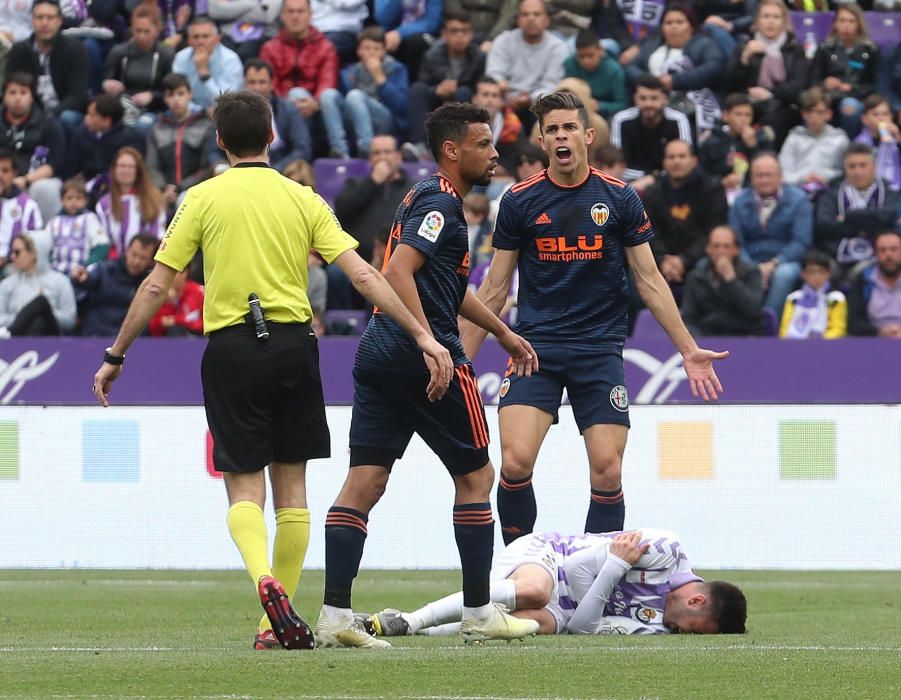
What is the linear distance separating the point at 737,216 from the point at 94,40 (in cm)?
791

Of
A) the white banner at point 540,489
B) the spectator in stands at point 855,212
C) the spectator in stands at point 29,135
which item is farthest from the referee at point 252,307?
the spectator in stands at point 29,135

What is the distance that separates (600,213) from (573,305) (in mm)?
492

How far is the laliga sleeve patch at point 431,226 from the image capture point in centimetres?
729

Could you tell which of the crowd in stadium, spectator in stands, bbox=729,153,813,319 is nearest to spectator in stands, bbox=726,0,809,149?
the crowd in stadium

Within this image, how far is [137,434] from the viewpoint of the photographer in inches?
515

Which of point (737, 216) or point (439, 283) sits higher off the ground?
point (439, 283)

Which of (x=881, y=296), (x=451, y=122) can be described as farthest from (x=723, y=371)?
(x=451, y=122)

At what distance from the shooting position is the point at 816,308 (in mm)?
16031

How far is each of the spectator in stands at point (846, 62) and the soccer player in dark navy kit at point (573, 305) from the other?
1016cm

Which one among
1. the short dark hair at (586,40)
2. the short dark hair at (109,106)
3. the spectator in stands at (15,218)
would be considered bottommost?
the spectator in stands at (15,218)

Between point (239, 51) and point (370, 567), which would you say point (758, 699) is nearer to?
point (370, 567)

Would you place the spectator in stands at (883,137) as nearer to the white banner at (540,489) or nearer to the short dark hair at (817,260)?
the short dark hair at (817,260)

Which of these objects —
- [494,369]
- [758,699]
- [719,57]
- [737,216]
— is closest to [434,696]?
[758,699]

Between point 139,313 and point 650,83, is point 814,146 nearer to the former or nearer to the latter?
Answer: point 650,83
